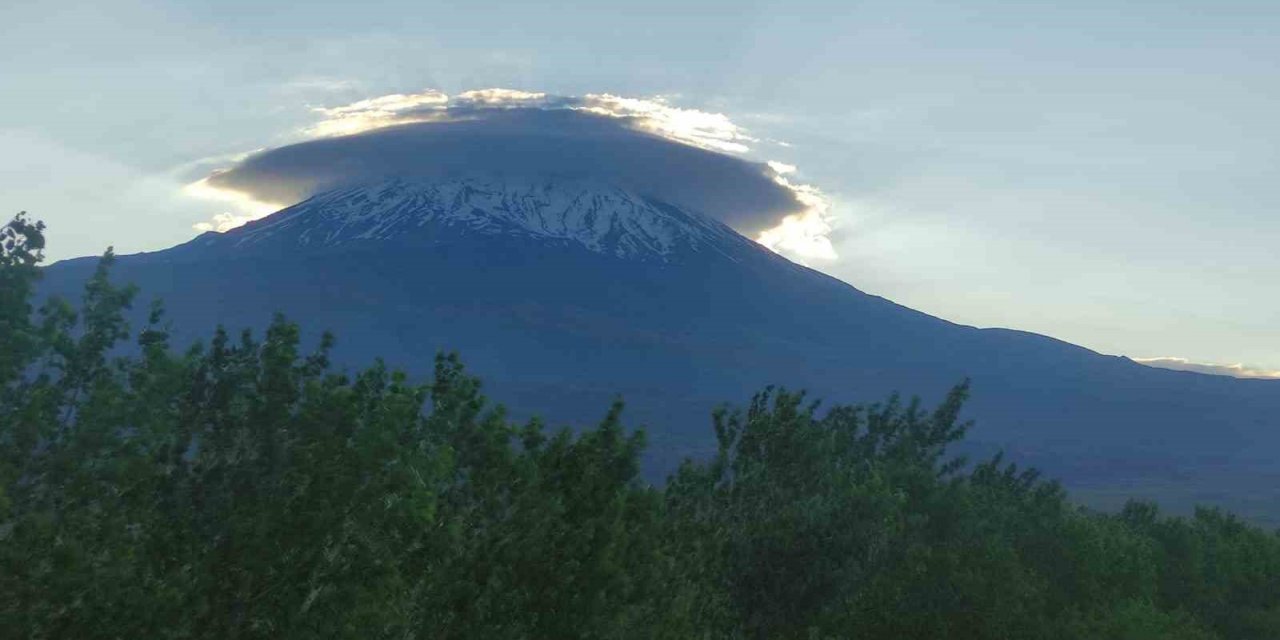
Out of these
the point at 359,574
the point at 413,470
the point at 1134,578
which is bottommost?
the point at 1134,578

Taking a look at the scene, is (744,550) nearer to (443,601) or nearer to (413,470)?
(443,601)

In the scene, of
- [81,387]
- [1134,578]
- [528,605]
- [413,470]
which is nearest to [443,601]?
[528,605]

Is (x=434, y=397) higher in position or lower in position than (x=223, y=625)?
higher

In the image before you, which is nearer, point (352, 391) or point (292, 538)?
point (292, 538)

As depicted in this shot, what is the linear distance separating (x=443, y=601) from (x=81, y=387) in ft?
31.6

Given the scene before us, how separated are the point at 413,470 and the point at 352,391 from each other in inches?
98.7

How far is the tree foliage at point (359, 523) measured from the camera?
58.4ft

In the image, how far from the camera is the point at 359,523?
62.9ft

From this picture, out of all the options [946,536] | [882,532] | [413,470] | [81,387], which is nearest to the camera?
[413,470]

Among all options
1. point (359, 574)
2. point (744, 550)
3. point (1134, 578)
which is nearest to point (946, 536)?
point (1134, 578)

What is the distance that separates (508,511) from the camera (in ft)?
86.5

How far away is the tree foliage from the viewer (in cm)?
1781

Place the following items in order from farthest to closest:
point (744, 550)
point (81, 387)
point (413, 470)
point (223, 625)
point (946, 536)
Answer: point (946, 536), point (744, 550), point (81, 387), point (413, 470), point (223, 625)

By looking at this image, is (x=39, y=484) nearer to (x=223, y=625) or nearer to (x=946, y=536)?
(x=223, y=625)
